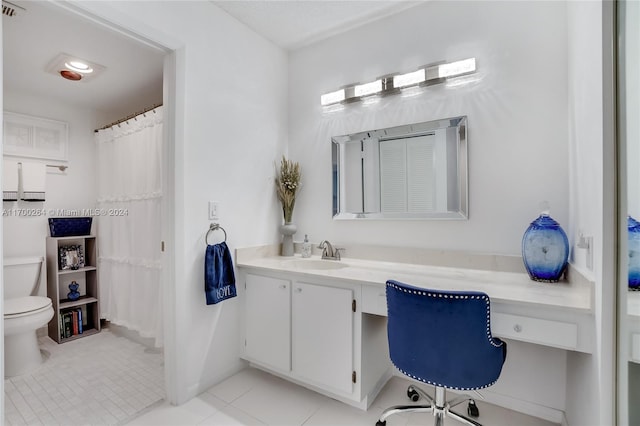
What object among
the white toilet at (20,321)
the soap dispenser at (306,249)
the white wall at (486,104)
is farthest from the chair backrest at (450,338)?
the white toilet at (20,321)

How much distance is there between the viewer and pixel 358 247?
2248 millimetres

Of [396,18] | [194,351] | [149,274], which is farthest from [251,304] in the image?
[396,18]

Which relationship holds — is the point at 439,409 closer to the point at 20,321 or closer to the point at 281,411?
the point at 281,411

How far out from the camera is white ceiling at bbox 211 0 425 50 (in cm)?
200

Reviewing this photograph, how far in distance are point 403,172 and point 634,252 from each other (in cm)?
129

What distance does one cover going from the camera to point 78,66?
2393 millimetres

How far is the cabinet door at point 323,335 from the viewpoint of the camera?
1.69 meters

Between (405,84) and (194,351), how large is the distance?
7.12ft

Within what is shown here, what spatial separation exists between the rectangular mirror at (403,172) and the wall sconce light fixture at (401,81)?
26 centimetres

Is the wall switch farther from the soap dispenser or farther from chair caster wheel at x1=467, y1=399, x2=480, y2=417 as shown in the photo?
chair caster wheel at x1=467, y1=399, x2=480, y2=417

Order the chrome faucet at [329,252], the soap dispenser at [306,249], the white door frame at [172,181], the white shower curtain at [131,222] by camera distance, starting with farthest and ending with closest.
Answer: the white shower curtain at [131,222] → the soap dispenser at [306,249] → the chrome faucet at [329,252] → the white door frame at [172,181]

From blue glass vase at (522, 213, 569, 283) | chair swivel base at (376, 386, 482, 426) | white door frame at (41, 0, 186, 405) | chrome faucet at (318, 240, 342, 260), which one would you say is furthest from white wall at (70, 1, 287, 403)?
blue glass vase at (522, 213, 569, 283)

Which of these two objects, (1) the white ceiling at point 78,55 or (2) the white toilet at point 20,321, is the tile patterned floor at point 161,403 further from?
(1) the white ceiling at point 78,55

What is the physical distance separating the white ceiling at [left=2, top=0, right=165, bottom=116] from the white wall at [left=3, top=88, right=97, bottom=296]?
0.10 m
